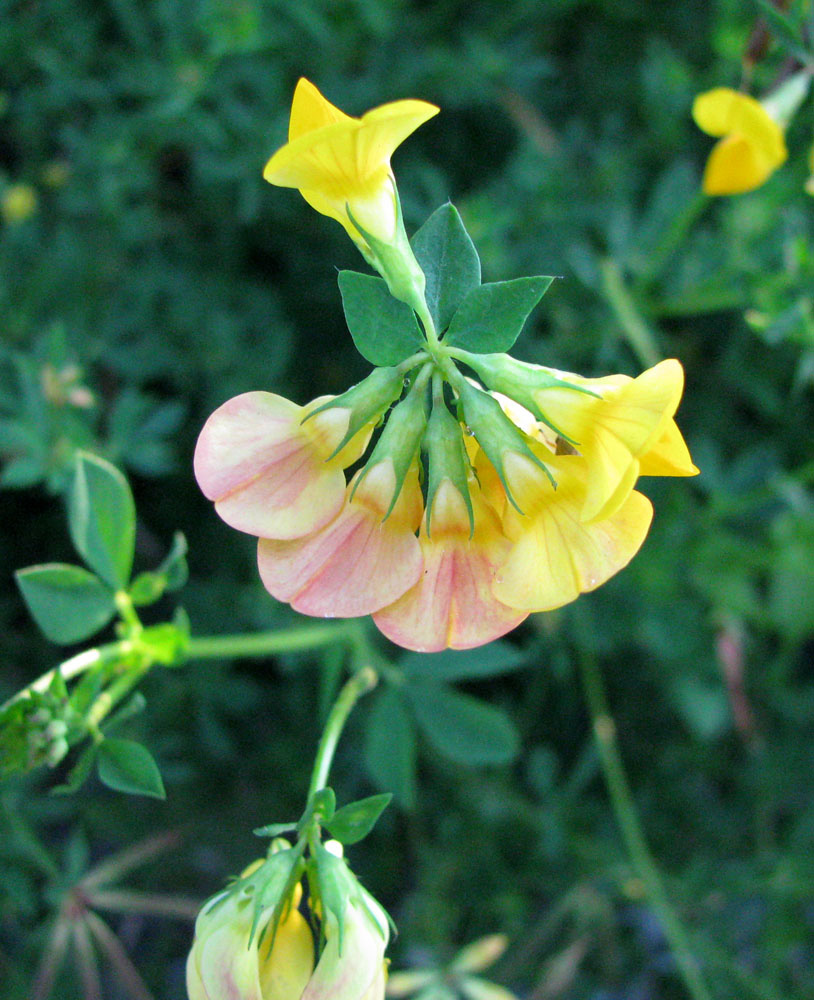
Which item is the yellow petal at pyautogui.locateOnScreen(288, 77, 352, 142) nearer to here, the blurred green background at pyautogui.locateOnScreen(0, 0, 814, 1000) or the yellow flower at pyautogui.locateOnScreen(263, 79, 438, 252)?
the yellow flower at pyautogui.locateOnScreen(263, 79, 438, 252)

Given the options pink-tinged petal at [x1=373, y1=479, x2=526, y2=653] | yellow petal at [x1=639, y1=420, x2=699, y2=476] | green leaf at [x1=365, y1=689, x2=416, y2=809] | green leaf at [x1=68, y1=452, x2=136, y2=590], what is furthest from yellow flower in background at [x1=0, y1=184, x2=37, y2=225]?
yellow petal at [x1=639, y1=420, x2=699, y2=476]

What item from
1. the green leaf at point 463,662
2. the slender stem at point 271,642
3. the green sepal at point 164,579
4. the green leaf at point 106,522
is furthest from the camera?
the green leaf at point 463,662

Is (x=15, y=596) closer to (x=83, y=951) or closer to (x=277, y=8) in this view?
Answer: (x=83, y=951)

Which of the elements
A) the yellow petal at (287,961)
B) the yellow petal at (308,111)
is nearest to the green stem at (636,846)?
the yellow petal at (287,961)

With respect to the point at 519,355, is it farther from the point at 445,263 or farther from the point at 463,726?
the point at 445,263

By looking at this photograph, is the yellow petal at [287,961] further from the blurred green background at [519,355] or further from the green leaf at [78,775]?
the blurred green background at [519,355]

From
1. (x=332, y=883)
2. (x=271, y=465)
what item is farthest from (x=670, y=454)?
(x=332, y=883)

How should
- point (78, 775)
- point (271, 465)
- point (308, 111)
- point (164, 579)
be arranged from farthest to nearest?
point (164, 579) < point (78, 775) < point (271, 465) < point (308, 111)
